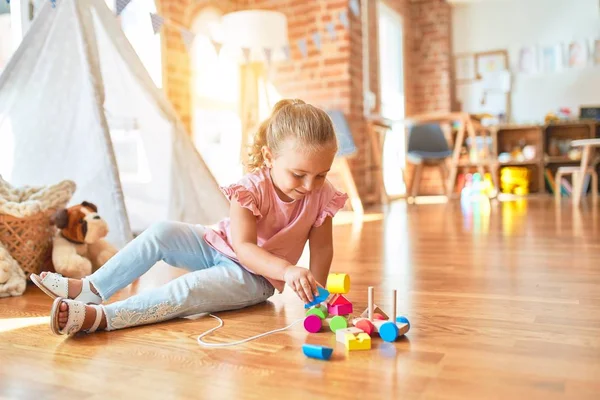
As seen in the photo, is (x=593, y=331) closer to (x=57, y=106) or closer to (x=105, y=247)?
(x=105, y=247)

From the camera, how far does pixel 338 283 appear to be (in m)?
1.11

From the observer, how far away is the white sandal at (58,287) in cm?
123

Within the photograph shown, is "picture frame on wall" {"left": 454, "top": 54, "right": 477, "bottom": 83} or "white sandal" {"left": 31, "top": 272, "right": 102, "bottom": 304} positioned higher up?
"picture frame on wall" {"left": 454, "top": 54, "right": 477, "bottom": 83}

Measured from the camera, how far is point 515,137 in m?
6.09

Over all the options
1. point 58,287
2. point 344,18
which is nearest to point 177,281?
point 58,287

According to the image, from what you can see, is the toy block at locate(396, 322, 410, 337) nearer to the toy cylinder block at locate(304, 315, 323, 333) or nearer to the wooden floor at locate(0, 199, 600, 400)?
the wooden floor at locate(0, 199, 600, 400)

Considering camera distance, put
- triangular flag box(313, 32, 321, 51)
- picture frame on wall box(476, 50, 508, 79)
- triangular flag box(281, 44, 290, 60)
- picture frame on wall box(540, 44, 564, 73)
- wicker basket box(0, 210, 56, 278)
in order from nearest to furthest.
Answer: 1. wicker basket box(0, 210, 56, 278)
2. triangular flag box(281, 44, 290, 60)
3. triangular flag box(313, 32, 321, 51)
4. picture frame on wall box(540, 44, 564, 73)
5. picture frame on wall box(476, 50, 508, 79)

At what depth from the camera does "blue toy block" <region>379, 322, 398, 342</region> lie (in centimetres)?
98

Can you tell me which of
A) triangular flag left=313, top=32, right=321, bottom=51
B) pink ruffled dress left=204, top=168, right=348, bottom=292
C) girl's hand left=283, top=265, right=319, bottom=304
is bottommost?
girl's hand left=283, top=265, right=319, bottom=304

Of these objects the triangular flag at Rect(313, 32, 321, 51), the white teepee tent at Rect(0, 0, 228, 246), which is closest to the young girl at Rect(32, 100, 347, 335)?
the white teepee tent at Rect(0, 0, 228, 246)

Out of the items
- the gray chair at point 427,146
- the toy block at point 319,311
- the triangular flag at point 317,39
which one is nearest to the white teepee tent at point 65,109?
the toy block at point 319,311

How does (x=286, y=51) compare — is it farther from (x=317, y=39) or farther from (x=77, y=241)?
(x=77, y=241)

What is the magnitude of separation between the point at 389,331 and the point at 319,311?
172 mm

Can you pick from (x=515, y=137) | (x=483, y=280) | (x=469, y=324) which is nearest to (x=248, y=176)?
(x=469, y=324)
